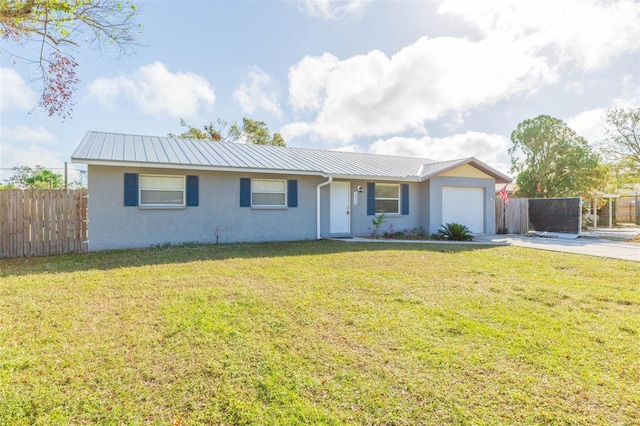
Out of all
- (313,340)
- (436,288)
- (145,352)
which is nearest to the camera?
(145,352)

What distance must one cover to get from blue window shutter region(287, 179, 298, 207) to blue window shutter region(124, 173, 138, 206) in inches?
194

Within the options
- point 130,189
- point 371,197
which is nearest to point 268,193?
point 371,197

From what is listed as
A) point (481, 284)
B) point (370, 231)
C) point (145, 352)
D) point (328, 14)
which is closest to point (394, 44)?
point (328, 14)

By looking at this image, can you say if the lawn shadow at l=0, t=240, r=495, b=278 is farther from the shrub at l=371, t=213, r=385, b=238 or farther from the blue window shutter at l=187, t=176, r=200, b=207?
the shrub at l=371, t=213, r=385, b=238

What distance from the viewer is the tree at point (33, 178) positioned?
15230 mm

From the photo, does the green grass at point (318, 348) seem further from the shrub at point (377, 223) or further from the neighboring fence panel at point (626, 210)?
the neighboring fence panel at point (626, 210)

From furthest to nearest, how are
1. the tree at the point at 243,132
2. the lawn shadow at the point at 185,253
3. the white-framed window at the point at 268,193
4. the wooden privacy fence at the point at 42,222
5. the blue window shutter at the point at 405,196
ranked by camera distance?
the tree at the point at 243,132, the blue window shutter at the point at 405,196, the white-framed window at the point at 268,193, the wooden privacy fence at the point at 42,222, the lawn shadow at the point at 185,253

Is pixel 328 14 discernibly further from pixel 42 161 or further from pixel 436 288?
pixel 42 161

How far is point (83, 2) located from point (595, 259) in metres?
13.5

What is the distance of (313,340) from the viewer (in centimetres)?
342

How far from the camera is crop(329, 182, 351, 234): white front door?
1264 centimetres

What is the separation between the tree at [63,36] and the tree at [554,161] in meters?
21.6

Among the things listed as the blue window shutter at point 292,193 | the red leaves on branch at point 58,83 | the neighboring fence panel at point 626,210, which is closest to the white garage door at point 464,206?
the blue window shutter at point 292,193

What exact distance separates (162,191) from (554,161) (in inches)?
848
